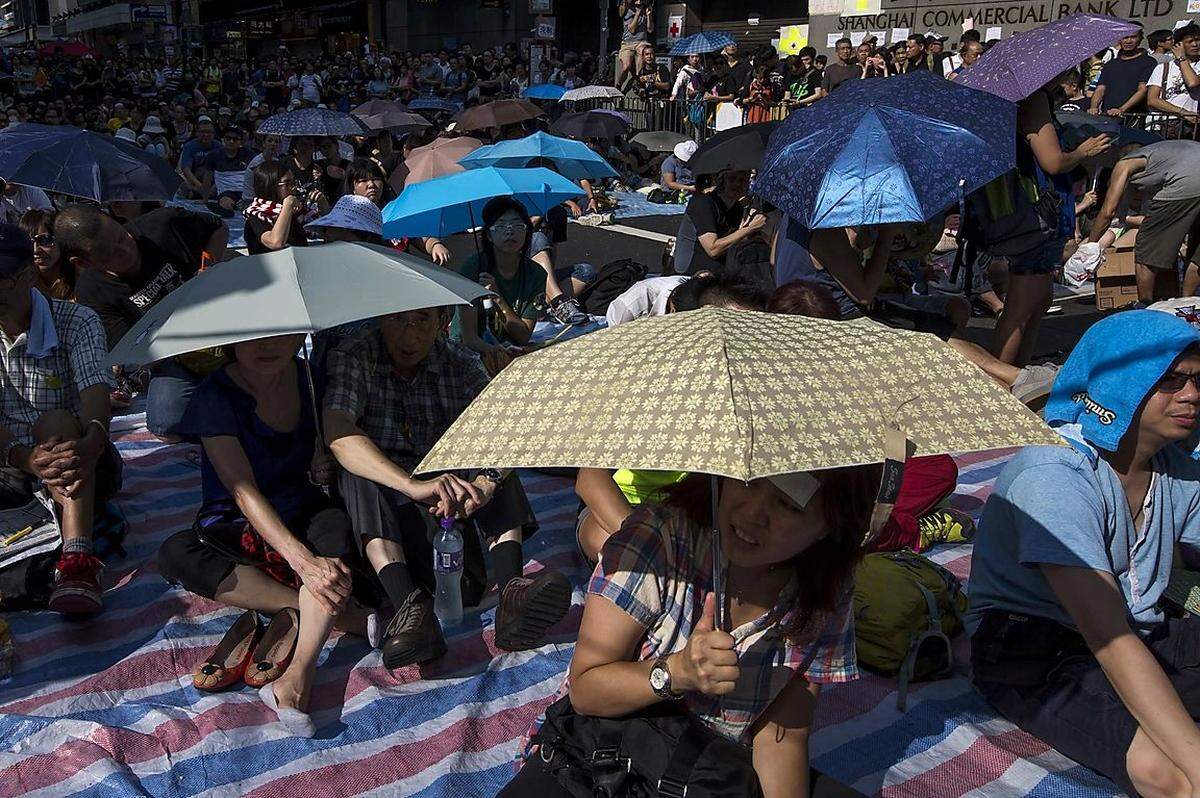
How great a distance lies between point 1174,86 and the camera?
35.5ft

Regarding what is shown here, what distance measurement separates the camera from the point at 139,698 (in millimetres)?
2836

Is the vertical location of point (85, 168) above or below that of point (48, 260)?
above

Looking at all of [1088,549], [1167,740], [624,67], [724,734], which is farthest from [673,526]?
[624,67]

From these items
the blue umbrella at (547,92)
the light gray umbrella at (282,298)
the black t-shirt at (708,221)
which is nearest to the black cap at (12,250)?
the light gray umbrella at (282,298)

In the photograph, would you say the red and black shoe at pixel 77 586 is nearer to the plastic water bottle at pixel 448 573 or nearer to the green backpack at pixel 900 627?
the plastic water bottle at pixel 448 573

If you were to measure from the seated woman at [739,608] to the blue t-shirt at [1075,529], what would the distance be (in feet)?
Answer: 1.99

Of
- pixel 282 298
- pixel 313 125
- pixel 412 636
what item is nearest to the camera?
pixel 282 298

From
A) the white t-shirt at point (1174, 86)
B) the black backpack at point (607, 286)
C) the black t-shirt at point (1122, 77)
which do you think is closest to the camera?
the black backpack at point (607, 286)

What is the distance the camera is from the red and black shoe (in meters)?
3.12

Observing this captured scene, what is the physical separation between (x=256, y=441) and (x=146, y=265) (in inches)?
77.7

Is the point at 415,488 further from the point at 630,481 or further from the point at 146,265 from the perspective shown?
the point at 146,265

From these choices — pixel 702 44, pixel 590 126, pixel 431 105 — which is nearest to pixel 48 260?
pixel 590 126

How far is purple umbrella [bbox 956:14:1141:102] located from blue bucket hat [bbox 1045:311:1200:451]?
2.67 metres

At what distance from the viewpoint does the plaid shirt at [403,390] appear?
10.2 feet
